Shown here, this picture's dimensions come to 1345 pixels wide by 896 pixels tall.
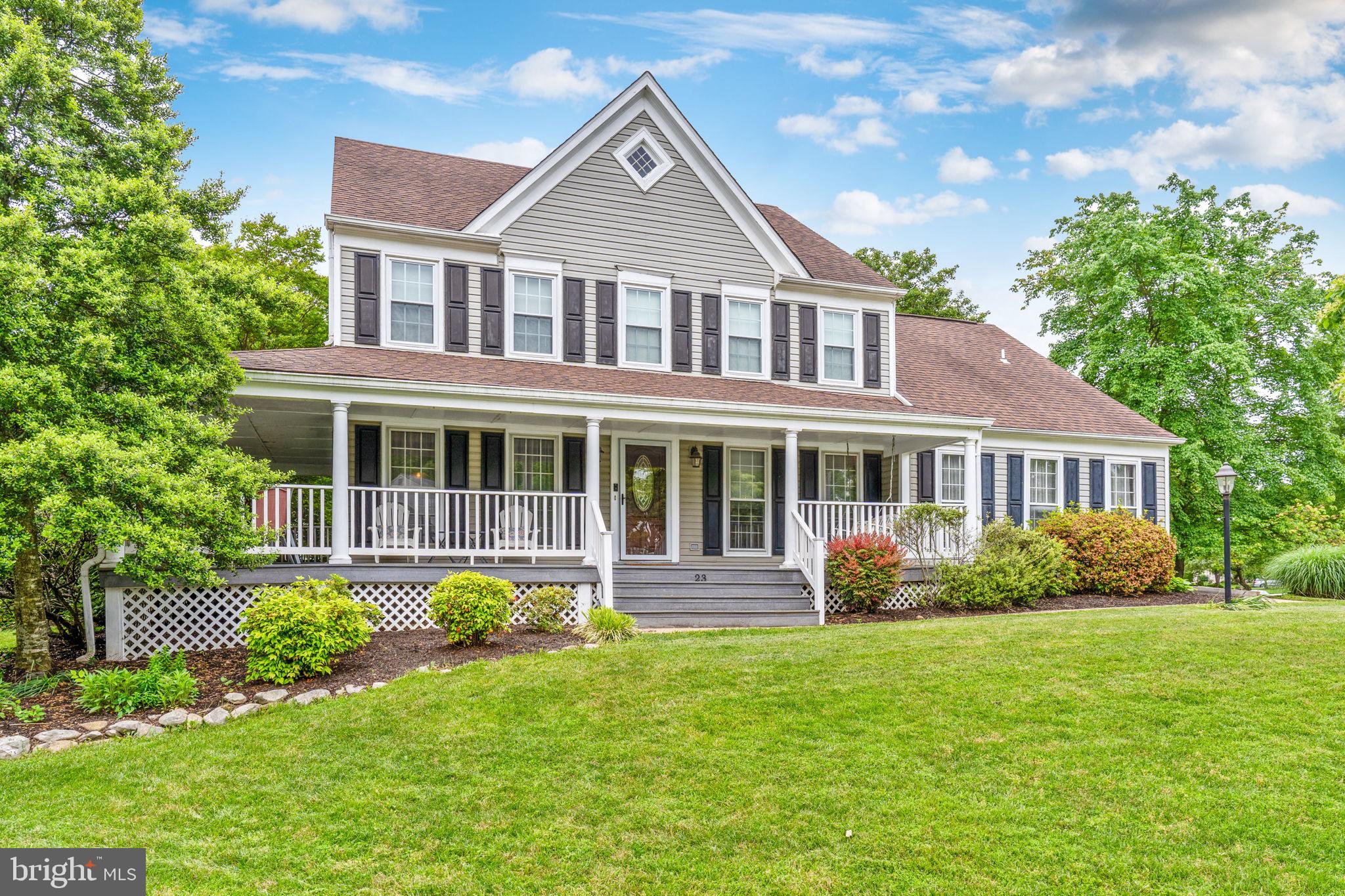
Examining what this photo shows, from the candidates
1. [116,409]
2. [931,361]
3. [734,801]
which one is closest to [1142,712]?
[734,801]

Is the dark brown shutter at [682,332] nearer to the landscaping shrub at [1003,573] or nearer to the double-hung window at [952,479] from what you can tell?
the landscaping shrub at [1003,573]

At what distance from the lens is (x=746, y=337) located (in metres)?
14.6

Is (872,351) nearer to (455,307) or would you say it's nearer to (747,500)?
(747,500)

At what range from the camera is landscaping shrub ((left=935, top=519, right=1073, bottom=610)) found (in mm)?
12781

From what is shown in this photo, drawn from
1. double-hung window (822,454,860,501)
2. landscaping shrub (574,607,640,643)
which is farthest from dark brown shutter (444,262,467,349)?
double-hung window (822,454,860,501)

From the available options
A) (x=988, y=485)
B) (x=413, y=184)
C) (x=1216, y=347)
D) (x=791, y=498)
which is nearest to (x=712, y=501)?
(x=791, y=498)

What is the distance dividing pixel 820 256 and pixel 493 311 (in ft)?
21.5

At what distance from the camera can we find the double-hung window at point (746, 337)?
571 inches

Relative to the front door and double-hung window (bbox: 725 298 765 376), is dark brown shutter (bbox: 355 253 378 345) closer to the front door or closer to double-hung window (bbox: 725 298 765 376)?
the front door

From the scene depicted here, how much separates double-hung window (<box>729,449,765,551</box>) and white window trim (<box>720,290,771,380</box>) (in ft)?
4.36

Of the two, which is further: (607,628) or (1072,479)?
(1072,479)

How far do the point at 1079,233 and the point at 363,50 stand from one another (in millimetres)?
19777

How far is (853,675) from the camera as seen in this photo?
7223 mm

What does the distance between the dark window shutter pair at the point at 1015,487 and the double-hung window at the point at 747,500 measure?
5.88 metres
